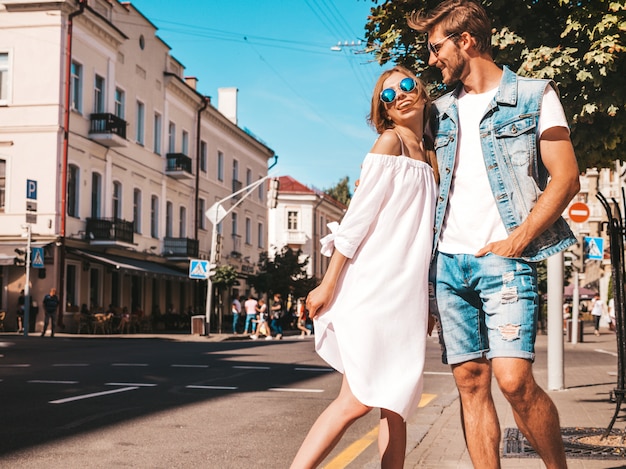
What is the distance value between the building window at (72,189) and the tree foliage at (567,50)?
1043 inches

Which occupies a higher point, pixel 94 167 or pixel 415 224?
pixel 94 167

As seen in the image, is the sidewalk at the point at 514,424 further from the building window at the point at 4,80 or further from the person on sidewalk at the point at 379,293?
the building window at the point at 4,80

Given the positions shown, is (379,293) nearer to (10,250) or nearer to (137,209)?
(10,250)

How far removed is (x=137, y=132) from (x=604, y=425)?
1329 inches

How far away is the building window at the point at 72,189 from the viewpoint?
1256 inches

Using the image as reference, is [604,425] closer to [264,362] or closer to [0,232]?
[264,362]

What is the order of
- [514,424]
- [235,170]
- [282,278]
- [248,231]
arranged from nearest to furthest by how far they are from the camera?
[514,424] → [282,278] → [235,170] → [248,231]

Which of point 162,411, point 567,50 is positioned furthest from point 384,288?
point 162,411

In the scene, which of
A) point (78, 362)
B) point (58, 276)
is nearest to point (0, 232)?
point (58, 276)

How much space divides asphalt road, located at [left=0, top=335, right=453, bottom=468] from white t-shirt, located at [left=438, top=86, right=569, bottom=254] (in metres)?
2.74

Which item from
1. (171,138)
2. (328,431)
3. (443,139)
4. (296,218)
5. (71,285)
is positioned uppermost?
(171,138)

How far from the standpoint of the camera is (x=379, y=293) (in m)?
3.70

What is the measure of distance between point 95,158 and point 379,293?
Answer: 1251 inches

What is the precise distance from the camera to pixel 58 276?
3075 cm
